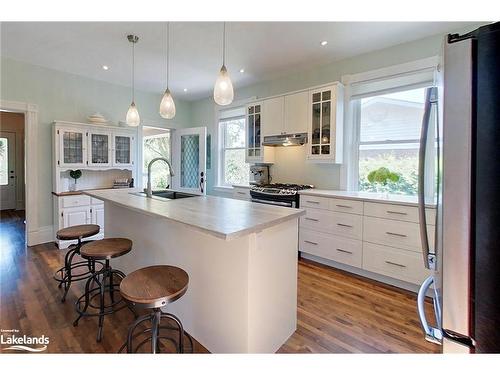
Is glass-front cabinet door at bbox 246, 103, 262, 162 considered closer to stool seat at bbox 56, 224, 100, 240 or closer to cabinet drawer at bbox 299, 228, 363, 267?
cabinet drawer at bbox 299, 228, 363, 267

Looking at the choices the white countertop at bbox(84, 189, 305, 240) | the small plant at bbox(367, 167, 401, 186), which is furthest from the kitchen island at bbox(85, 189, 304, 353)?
the small plant at bbox(367, 167, 401, 186)

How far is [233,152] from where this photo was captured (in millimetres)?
5105

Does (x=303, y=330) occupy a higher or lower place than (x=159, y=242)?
lower

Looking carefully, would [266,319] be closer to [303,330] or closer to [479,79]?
[303,330]

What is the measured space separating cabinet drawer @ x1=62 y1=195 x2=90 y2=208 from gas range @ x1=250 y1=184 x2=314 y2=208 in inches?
104

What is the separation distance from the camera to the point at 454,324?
0.87m

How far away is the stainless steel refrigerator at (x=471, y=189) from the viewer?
0.79 meters

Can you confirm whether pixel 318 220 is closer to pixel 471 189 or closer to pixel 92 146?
pixel 471 189

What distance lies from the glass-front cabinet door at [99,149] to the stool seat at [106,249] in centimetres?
262

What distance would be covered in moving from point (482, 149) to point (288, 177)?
3369 millimetres

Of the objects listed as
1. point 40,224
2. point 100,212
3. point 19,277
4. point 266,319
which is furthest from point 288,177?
point 40,224

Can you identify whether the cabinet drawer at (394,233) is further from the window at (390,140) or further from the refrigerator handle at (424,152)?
the refrigerator handle at (424,152)

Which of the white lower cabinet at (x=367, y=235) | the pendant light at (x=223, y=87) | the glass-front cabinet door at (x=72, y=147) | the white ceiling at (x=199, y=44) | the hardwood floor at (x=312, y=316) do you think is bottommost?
the hardwood floor at (x=312, y=316)

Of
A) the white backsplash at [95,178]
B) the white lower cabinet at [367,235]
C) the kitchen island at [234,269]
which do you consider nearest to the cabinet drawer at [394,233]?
the white lower cabinet at [367,235]
